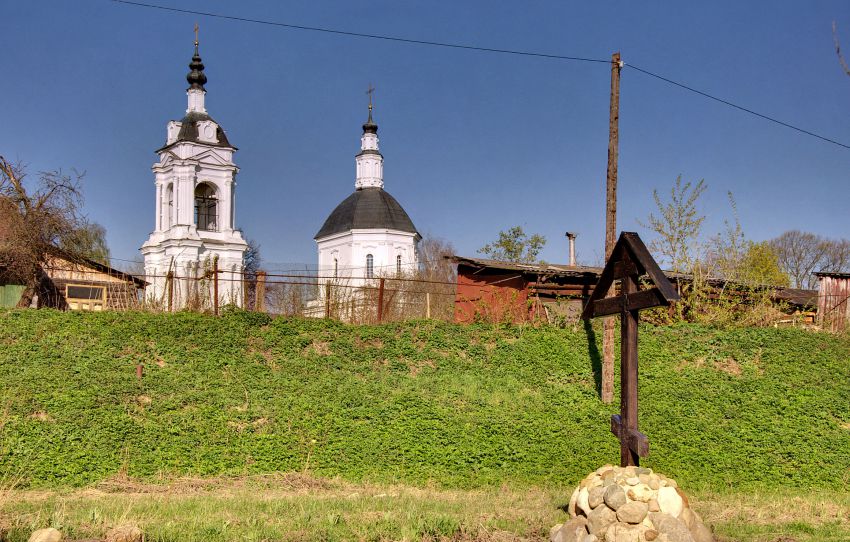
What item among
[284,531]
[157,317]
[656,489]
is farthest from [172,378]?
[656,489]

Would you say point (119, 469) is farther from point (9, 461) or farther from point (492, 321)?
point (492, 321)

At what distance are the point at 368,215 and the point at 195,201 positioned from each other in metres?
10.8

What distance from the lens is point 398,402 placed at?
14.8 m

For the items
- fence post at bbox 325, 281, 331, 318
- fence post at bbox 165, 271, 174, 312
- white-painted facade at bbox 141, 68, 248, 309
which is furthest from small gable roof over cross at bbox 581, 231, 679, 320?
white-painted facade at bbox 141, 68, 248, 309

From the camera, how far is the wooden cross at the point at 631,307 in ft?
28.2

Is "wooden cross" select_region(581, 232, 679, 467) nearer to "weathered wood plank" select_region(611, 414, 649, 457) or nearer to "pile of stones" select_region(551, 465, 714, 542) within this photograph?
"weathered wood plank" select_region(611, 414, 649, 457)

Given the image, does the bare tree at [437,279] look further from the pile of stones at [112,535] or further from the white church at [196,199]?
the pile of stones at [112,535]

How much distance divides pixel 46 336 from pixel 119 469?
5.51 metres

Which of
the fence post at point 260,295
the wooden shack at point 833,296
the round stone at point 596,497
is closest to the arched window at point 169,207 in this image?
the fence post at point 260,295

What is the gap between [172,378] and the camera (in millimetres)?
15250

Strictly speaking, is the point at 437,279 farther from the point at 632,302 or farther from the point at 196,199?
the point at 632,302

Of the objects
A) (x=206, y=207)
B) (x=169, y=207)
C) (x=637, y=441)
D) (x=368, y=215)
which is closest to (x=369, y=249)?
(x=368, y=215)

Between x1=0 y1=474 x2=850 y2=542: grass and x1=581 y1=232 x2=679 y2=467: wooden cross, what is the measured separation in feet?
4.00

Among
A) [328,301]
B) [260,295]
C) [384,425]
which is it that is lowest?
[384,425]
